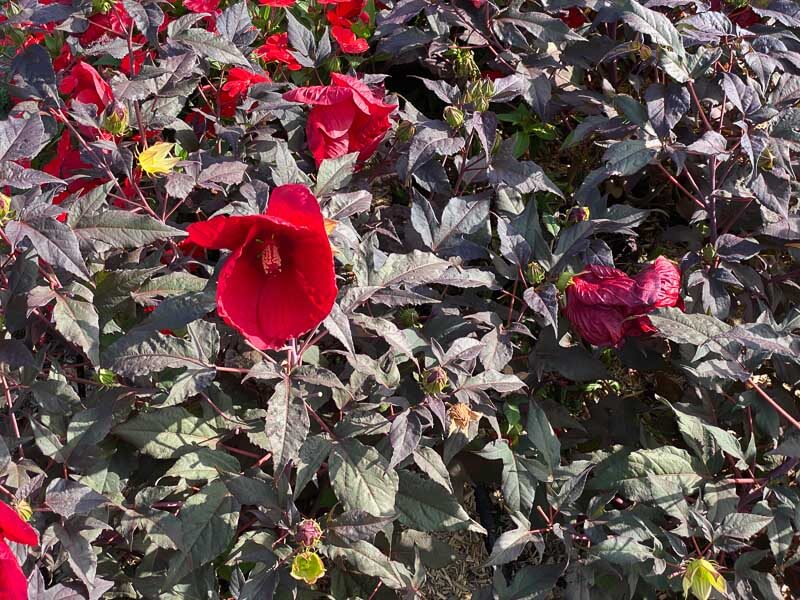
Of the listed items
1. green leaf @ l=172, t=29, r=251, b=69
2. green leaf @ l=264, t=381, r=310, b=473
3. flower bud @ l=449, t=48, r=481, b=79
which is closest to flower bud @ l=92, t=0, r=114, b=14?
green leaf @ l=172, t=29, r=251, b=69

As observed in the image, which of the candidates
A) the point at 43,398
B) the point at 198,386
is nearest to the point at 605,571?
the point at 198,386

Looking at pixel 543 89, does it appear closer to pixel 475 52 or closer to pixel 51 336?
pixel 475 52

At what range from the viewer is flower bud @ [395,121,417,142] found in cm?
151

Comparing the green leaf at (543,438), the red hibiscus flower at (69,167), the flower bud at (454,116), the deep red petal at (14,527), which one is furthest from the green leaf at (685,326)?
the red hibiscus flower at (69,167)

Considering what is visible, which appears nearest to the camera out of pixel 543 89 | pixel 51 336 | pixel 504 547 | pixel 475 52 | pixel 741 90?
pixel 504 547

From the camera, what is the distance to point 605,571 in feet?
4.40

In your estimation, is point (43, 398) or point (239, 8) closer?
point (43, 398)

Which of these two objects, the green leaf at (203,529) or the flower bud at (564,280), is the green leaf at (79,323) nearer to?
the green leaf at (203,529)

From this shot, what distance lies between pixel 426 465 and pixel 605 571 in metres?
0.38

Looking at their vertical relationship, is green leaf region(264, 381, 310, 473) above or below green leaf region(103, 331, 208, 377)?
below

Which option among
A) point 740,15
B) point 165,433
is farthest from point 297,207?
point 740,15

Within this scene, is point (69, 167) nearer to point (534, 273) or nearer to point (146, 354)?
point (146, 354)

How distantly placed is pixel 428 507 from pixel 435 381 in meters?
0.26

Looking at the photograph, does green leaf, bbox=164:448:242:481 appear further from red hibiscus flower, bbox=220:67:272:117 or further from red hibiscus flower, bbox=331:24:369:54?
red hibiscus flower, bbox=331:24:369:54
